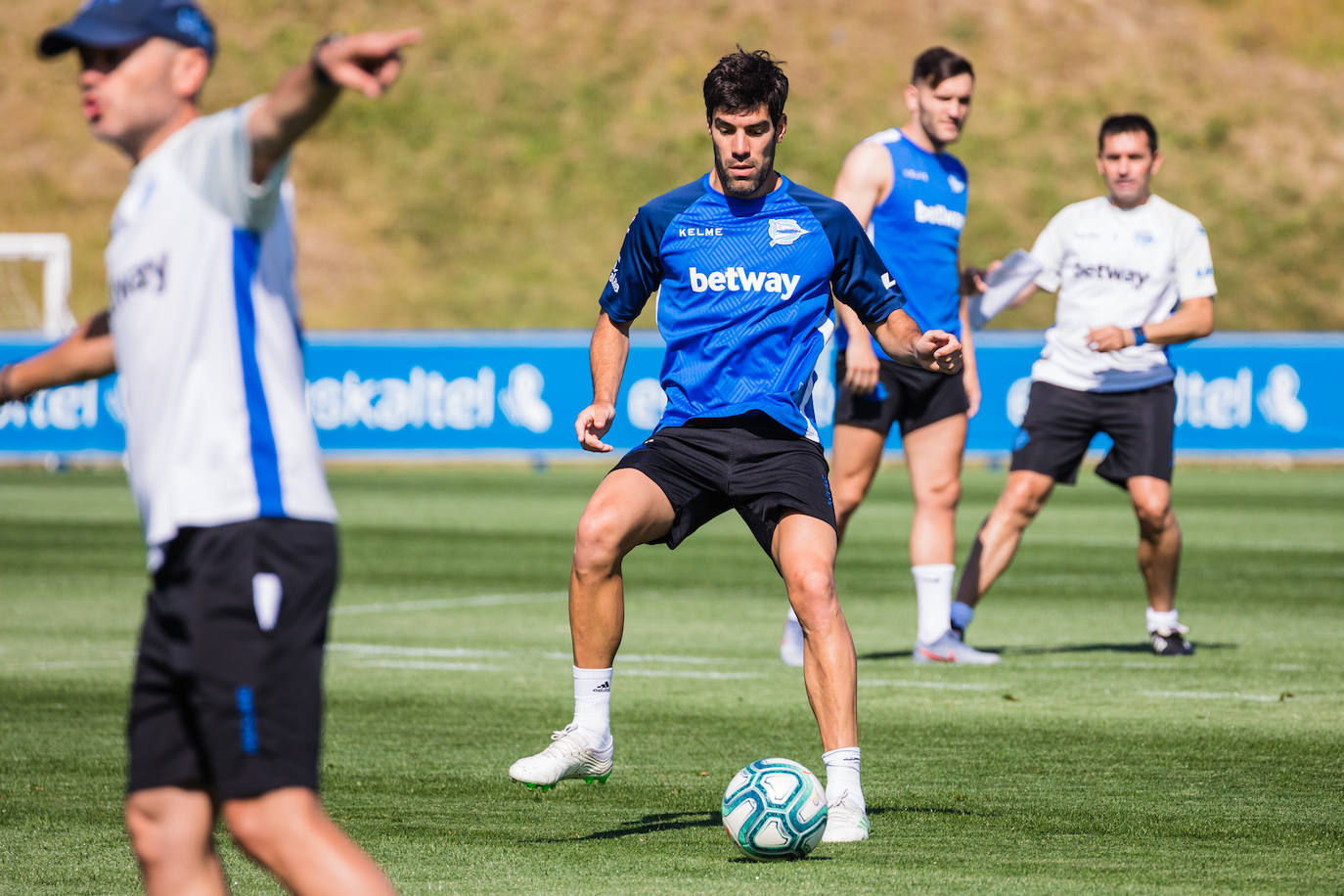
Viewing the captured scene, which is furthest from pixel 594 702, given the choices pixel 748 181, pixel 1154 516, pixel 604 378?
pixel 1154 516

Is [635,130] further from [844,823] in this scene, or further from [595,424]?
[844,823]

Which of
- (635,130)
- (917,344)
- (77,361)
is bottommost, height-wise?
(635,130)

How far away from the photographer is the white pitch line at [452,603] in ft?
40.3

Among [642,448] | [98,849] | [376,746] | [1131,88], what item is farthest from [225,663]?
[1131,88]

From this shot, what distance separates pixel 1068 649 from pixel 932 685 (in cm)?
159

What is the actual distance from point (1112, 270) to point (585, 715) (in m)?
4.90

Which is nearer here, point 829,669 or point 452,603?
point 829,669

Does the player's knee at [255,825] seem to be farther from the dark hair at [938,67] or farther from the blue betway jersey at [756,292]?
the dark hair at [938,67]

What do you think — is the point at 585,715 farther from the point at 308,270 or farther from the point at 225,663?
the point at 308,270

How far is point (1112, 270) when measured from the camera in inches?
400

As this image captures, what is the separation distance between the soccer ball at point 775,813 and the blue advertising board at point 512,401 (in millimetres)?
21662

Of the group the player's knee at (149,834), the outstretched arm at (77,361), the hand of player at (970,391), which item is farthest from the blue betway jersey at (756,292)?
the hand of player at (970,391)

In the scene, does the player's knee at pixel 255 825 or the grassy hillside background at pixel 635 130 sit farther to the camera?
the grassy hillside background at pixel 635 130

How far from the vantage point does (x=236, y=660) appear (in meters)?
3.66
